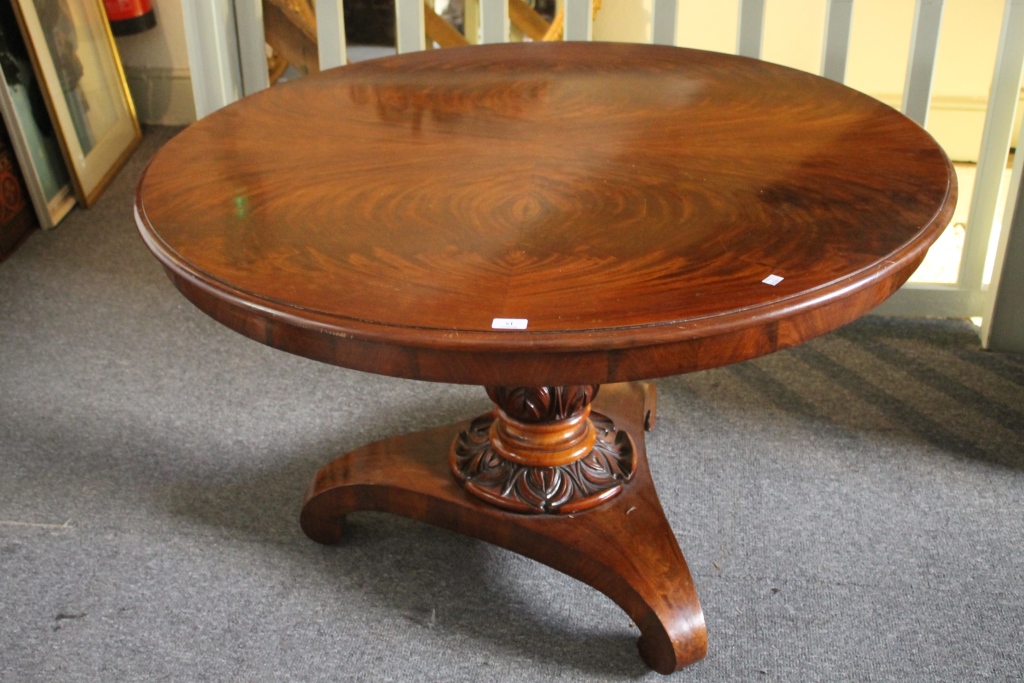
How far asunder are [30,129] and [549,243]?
2124 millimetres

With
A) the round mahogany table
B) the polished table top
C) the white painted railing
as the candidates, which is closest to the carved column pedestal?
the round mahogany table

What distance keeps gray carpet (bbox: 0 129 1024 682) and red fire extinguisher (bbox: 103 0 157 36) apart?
1.27 meters

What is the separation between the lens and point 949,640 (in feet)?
4.72

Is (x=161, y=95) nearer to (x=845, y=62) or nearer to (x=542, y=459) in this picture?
(x=845, y=62)

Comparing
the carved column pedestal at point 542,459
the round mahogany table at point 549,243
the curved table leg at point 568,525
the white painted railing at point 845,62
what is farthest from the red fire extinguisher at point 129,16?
the carved column pedestal at point 542,459

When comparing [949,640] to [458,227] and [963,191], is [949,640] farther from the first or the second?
[963,191]

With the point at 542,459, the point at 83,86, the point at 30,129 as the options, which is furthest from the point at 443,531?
the point at 83,86

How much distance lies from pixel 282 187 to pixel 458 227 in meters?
0.26

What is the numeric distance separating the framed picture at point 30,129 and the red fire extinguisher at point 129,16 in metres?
0.54

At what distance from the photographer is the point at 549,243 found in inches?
42.4

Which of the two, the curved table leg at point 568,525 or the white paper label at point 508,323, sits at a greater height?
the white paper label at point 508,323

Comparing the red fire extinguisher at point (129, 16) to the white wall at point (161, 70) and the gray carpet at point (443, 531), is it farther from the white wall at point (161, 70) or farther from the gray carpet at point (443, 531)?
the gray carpet at point (443, 531)

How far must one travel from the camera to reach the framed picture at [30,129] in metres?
2.56

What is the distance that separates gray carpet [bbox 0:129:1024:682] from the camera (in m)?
1.44
